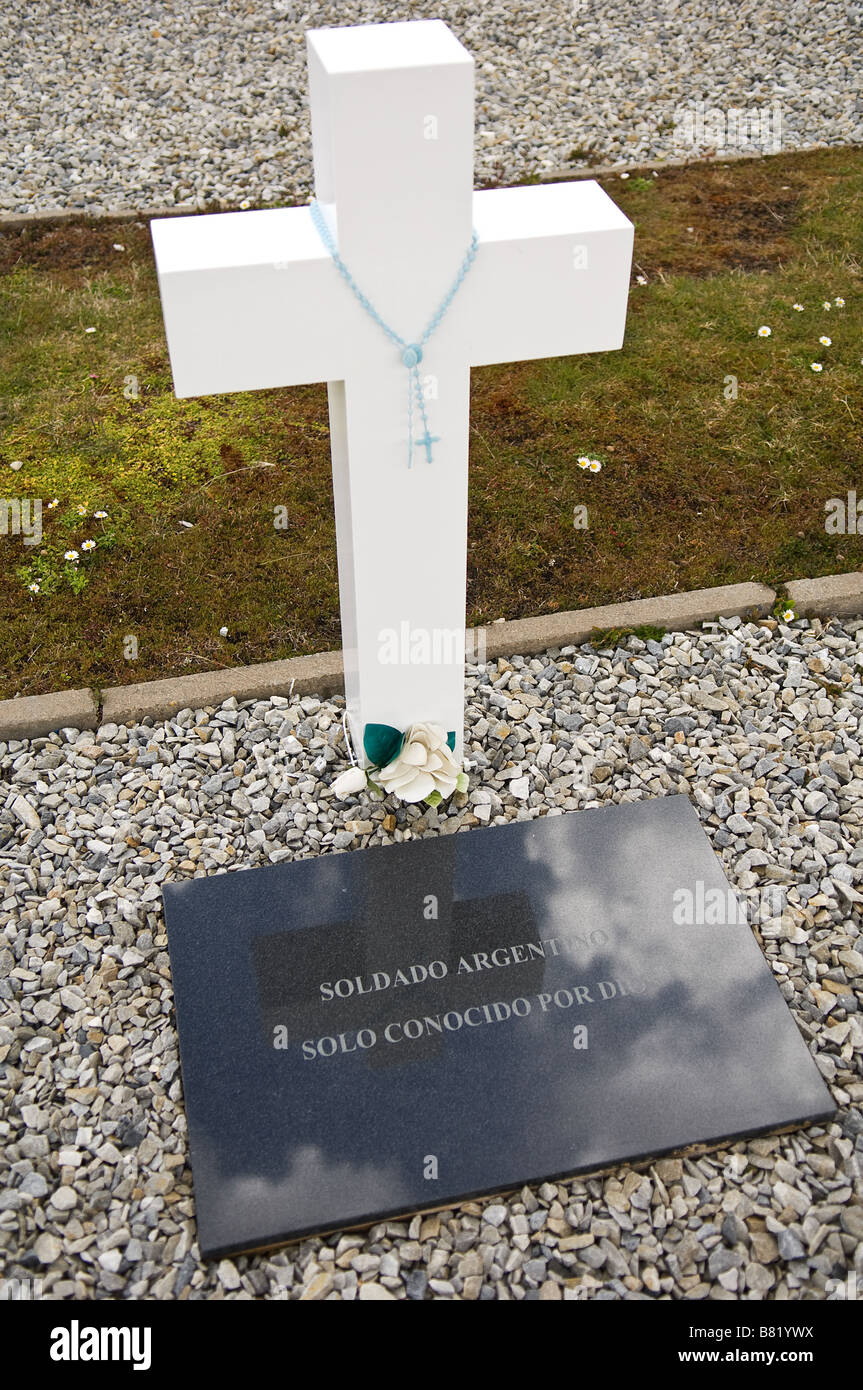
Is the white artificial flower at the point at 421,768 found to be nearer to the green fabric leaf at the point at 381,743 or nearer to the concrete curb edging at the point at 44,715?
the green fabric leaf at the point at 381,743

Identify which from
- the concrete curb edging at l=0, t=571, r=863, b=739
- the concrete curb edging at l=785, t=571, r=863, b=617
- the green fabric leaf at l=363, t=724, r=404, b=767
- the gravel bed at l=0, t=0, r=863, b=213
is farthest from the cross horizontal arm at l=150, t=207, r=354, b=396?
the gravel bed at l=0, t=0, r=863, b=213

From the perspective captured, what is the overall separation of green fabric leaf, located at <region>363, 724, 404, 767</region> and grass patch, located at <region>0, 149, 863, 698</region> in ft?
2.78

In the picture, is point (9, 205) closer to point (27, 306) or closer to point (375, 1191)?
point (27, 306)

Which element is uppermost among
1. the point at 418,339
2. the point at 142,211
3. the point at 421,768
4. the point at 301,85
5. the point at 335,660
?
the point at 418,339

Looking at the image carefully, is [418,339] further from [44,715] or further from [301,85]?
[301,85]

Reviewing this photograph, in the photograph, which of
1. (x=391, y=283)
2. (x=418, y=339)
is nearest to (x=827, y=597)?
(x=418, y=339)

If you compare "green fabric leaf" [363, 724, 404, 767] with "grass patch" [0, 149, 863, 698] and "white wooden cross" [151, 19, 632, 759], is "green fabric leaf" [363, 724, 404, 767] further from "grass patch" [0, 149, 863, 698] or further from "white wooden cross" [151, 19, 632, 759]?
"grass patch" [0, 149, 863, 698]

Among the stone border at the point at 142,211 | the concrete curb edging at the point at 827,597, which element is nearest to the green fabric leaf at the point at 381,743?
the concrete curb edging at the point at 827,597

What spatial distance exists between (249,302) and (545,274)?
2.35ft

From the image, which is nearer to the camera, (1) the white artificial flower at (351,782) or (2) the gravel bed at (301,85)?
(1) the white artificial flower at (351,782)

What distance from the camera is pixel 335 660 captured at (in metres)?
4.11

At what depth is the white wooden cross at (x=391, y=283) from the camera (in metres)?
2.46

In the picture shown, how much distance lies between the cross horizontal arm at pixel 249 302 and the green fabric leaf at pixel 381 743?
3.62ft

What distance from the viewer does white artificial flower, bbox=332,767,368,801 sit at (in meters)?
3.59
